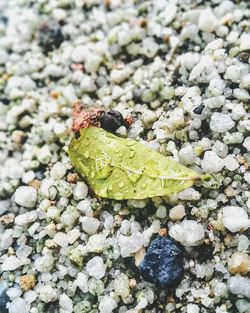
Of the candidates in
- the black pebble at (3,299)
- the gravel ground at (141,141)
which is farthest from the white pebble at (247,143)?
the black pebble at (3,299)

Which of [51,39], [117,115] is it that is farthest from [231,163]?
[51,39]

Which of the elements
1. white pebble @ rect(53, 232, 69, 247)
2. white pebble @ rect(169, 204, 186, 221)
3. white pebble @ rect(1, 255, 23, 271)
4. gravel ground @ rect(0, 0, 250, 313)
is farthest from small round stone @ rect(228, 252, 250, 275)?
white pebble @ rect(1, 255, 23, 271)

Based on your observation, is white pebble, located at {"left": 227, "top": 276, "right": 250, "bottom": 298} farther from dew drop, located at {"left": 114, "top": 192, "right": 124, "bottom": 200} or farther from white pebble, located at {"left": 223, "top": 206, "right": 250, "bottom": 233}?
dew drop, located at {"left": 114, "top": 192, "right": 124, "bottom": 200}

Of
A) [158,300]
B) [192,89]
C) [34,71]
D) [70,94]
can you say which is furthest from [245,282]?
[34,71]

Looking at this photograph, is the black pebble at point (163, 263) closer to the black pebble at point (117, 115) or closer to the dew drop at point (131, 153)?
the dew drop at point (131, 153)

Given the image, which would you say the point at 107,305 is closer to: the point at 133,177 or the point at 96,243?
the point at 96,243
